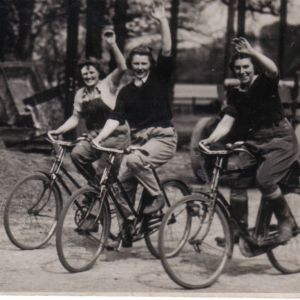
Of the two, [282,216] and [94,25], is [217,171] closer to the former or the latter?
[282,216]

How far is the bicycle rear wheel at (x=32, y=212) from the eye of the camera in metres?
3.87

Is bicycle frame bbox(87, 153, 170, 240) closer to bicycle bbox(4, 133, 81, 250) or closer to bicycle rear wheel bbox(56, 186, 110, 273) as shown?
bicycle rear wheel bbox(56, 186, 110, 273)

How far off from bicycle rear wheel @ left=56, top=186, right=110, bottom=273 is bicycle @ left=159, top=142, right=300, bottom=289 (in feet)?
1.42

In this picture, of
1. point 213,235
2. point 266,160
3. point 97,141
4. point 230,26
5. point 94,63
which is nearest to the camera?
point 213,235

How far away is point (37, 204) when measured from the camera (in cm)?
395

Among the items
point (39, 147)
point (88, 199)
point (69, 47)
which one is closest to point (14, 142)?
point (39, 147)

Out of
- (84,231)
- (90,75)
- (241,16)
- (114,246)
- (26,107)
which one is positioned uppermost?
Answer: (241,16)

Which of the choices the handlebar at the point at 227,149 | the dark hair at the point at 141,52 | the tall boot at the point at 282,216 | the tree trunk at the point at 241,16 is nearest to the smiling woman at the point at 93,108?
the dark hair at the point at 141,52

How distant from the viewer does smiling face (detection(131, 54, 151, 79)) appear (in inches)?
156

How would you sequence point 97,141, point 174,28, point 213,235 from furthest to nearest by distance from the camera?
point 174,28, point 97,141, point 213,235

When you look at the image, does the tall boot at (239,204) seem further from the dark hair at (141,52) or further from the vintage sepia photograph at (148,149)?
the dark hair at (141,52)

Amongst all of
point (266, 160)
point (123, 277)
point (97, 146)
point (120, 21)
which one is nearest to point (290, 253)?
point (266, 160)

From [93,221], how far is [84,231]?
84 mm

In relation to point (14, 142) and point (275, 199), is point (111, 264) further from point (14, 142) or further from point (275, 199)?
point (14, 142)
